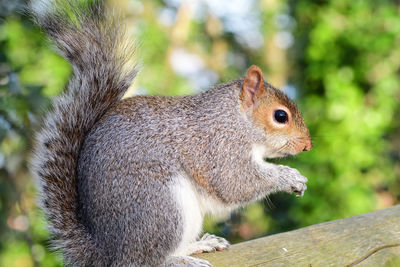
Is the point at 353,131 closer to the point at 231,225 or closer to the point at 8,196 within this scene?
the point at 231,225

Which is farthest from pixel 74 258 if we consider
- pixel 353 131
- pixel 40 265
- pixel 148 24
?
pixel 148 24

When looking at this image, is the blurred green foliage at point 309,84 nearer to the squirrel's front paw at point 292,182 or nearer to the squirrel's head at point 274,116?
the squirrel's head at point 274,116

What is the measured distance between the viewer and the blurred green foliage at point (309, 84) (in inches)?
78.5

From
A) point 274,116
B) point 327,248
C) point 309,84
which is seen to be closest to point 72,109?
point 274,116

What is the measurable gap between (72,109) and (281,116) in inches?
29.2

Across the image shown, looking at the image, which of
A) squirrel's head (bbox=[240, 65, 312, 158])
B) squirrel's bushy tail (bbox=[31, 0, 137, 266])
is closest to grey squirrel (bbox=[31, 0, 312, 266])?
squirrel's bushy tail (bbox=[31, 0, 137, 266])

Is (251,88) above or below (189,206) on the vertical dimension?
above

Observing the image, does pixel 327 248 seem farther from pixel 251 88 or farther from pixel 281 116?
pixel 251 88

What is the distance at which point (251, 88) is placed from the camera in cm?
160

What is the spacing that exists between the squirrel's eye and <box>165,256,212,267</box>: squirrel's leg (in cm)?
59

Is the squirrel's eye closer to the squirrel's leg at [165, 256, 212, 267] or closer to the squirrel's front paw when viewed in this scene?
the squirrel's front paw

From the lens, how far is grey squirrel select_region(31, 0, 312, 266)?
128cm

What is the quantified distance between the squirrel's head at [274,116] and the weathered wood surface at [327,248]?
32 centimetres

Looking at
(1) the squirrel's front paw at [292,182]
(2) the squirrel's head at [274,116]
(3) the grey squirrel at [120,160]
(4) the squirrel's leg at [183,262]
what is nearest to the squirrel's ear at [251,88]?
(2) the squirrel's head at [274,116]
